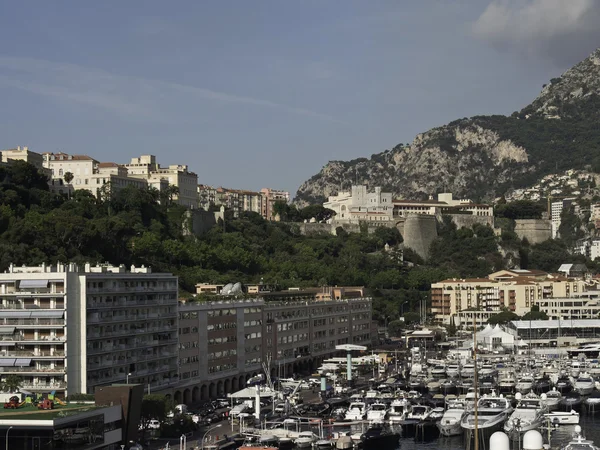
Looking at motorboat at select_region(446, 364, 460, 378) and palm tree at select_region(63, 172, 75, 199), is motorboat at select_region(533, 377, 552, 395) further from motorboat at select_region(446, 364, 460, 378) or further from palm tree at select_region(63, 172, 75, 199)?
palm tree at select_region(63, 172, 75, 199)

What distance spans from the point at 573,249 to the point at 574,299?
49.9 metres

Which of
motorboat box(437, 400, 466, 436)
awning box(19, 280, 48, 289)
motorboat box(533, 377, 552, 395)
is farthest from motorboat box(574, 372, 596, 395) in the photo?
awning box(19, 280, 48, 289)

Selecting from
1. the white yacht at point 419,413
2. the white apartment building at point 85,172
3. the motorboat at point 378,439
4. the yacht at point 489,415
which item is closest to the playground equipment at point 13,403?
the motorboat at point 378,439

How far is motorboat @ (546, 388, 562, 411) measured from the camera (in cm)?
7256

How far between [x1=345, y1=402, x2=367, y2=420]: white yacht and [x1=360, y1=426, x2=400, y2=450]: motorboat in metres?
3.61

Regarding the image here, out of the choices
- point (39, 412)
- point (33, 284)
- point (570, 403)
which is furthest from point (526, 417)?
point (39, 412)

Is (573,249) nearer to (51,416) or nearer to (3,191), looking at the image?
A: (3,191)

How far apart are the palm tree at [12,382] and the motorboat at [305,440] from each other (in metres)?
15.4

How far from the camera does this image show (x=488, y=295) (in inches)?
5472

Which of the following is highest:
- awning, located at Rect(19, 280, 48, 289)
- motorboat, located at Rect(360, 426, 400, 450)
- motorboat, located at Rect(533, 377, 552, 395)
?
awning, located at Rect(19, 280, 48, 289)

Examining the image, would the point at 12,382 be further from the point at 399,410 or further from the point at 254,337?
the point at 254,337

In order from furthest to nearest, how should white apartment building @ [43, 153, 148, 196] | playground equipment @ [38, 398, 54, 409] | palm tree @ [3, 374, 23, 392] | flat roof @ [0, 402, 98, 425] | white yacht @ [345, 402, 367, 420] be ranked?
white apartment building @ [43, 153, 148, 196], white yacht @ [345, 402, 367, 420], palm tree @ [3, 374, 23, 392], playground equipment @ [38, 398, 54, 409], flat roof @ [0, 402, 98, 425]

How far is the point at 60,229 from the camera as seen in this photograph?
89938mm

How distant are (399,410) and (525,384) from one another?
624 inches
